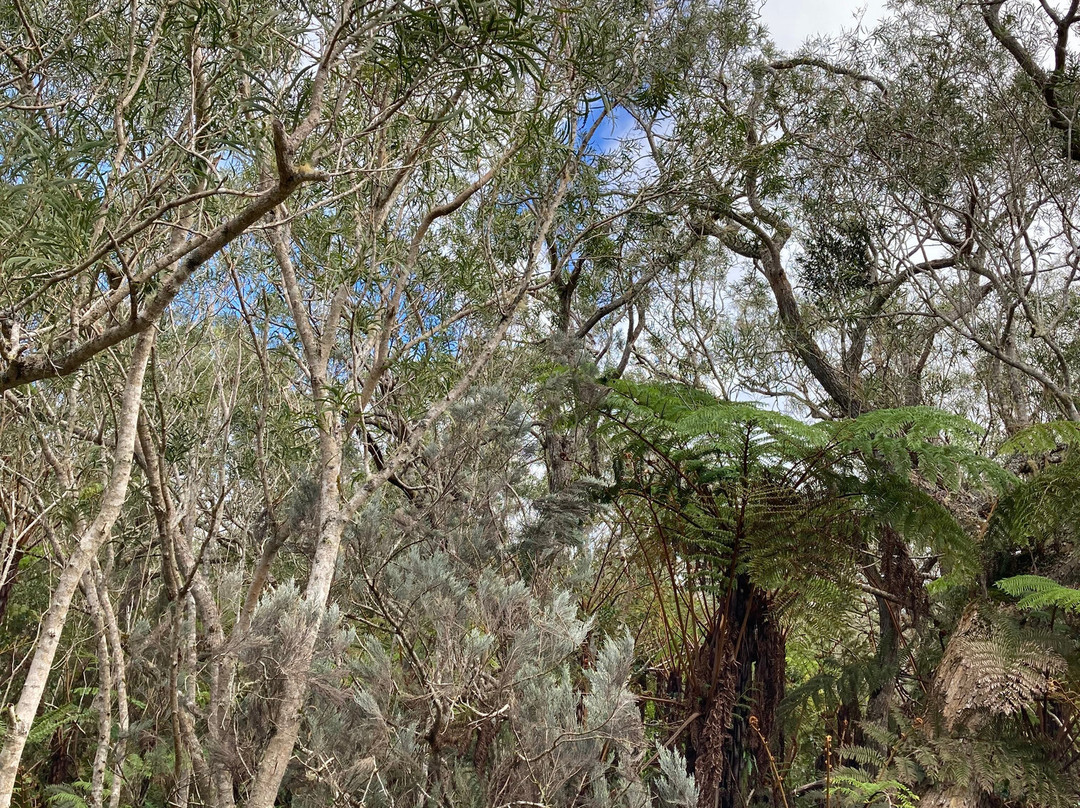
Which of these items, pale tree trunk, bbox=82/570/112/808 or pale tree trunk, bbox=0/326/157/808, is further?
pale tree trunk, bbox=82/570/112/808

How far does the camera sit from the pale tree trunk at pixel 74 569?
2.52 metres

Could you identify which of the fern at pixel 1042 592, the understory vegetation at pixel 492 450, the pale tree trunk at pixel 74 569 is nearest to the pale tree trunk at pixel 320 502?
the understory vegetation at pixel 492 450

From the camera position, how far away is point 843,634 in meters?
3.51

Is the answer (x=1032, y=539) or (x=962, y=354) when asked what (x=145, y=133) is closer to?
(x=1032, y=539)

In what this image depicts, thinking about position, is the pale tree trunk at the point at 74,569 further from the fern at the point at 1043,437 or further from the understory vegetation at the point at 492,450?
the fern at the point at 1043,437

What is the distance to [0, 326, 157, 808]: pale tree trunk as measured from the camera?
8.27 ft

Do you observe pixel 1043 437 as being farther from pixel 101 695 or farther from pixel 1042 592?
pixel 101 695

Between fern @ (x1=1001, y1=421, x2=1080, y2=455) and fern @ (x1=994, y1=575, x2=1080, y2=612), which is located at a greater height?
fern @ (x1=1001, y1=421, x2=1080, y2=455)

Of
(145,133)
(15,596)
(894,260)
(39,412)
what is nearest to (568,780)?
(145,133)

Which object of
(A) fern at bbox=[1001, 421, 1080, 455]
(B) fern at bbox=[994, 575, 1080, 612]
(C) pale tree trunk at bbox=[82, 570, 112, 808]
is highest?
(A) fern at bbox=[1001, 421, 1080, 455]

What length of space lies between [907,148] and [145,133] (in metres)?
5.51

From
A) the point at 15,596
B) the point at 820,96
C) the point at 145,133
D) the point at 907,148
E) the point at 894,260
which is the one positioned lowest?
the point at 15,596

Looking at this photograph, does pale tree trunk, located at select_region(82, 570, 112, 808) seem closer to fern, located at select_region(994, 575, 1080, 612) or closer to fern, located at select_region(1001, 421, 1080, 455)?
fern, located at select_region(994, 575, 1080, 612)

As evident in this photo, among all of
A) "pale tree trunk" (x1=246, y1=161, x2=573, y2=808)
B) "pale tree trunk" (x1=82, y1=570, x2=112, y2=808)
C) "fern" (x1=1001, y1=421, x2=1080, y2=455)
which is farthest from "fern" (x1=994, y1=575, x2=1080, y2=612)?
"pale tree trunk" (x1=82, y1=570, x2=112, y2=808)
